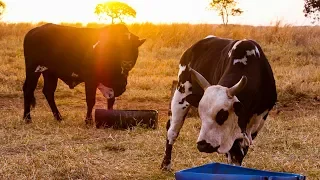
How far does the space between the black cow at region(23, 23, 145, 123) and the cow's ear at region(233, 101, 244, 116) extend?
4873 millimetres

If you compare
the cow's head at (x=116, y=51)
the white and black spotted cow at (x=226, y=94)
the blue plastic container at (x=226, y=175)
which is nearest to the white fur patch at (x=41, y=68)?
the cow's head at (x=116, y=51)

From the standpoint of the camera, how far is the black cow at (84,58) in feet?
33.1

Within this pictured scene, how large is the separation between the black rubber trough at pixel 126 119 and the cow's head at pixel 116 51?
2.98 feet

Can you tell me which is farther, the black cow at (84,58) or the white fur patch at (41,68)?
the white fur patch at (41,68)

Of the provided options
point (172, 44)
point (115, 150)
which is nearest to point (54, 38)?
point (115, 150)

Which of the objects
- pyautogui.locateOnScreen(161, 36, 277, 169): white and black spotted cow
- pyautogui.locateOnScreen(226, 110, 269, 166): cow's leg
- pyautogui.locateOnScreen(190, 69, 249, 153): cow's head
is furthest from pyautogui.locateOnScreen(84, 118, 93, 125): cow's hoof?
pyautogui.locateOnScreen(190, 69, 249, 153): cow's head

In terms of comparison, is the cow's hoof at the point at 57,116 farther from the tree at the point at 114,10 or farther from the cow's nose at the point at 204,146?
the tree at the point at 114,10

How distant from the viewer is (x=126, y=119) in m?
9.46

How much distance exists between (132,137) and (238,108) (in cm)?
361

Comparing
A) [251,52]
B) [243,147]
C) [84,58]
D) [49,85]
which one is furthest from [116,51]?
[243,147]

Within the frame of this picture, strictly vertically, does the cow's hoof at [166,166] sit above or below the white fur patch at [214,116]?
below

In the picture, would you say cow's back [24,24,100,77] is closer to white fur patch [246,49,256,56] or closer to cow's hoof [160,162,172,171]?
cow's hoof [160,162,172,171]

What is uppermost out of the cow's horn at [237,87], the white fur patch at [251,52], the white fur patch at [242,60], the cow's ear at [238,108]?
the white fur patch at [251,52]

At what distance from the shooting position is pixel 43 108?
11961 millimetres
